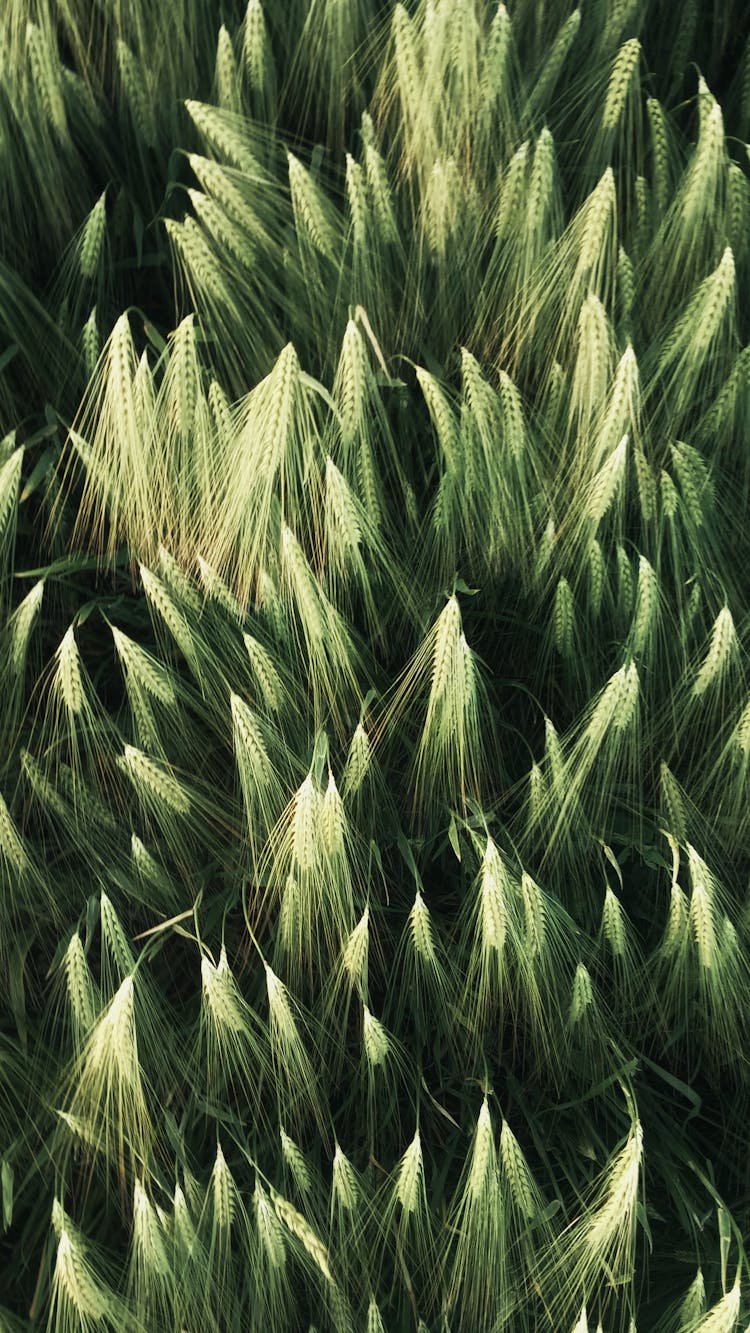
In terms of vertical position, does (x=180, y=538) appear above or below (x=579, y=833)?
above

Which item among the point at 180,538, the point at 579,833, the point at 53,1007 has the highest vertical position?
the point at 180,538

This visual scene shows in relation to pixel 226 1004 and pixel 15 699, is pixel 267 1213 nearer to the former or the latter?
pixel 226 1004

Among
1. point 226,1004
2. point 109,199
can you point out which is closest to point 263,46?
point 109,199

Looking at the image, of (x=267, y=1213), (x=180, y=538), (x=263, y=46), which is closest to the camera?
(x=267, y=1213)

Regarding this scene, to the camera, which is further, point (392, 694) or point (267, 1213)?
point (392, 694)

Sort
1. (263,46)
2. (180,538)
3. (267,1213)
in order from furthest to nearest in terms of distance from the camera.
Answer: (263,46) < (180,538) < (267,1213)

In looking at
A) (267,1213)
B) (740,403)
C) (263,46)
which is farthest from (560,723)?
(263,46)
